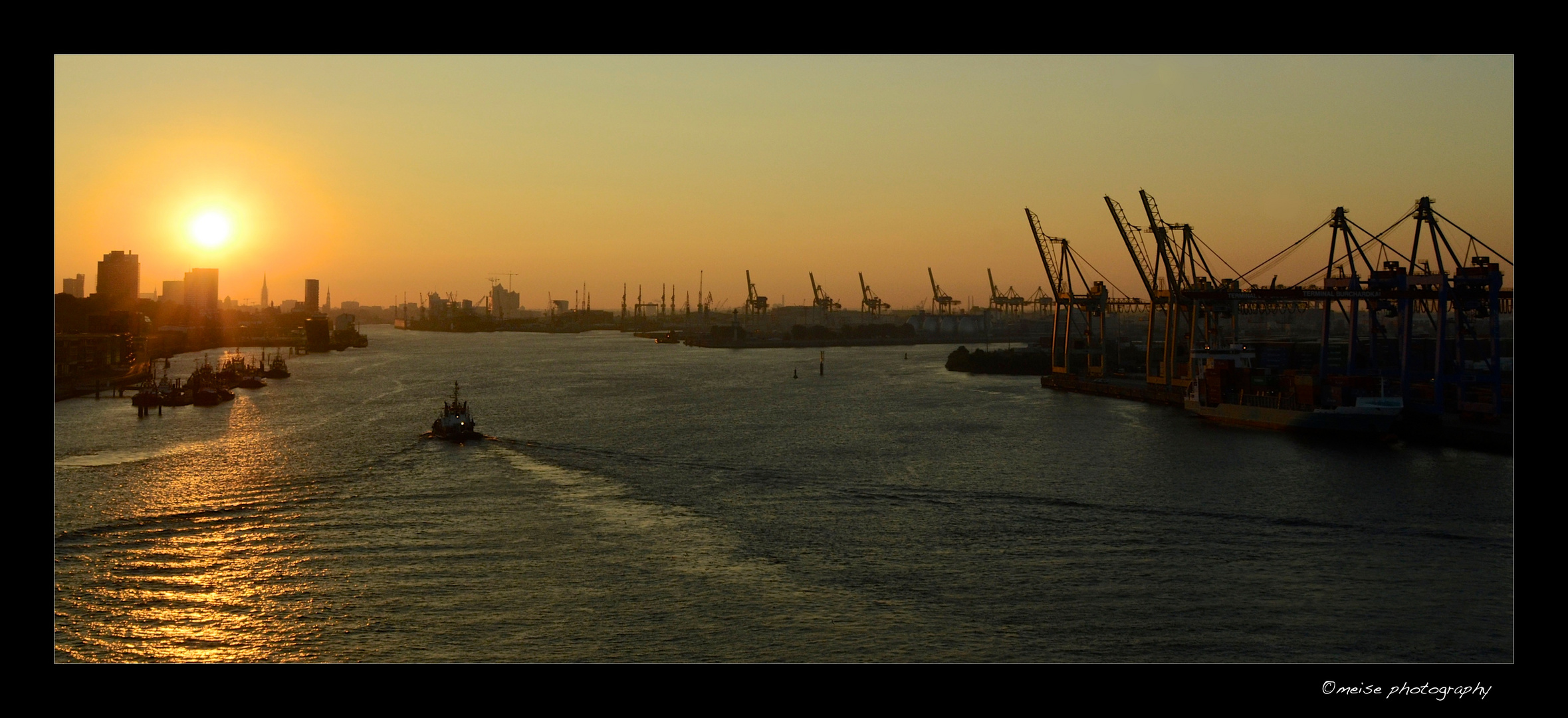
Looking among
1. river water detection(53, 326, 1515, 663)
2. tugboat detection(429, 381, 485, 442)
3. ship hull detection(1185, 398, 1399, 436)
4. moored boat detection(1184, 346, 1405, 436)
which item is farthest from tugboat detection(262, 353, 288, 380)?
ship hull detection(1185, 398, 1399, 436)

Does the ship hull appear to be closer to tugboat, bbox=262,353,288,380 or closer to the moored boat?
the moored boat

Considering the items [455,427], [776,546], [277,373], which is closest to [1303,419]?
[776,546]

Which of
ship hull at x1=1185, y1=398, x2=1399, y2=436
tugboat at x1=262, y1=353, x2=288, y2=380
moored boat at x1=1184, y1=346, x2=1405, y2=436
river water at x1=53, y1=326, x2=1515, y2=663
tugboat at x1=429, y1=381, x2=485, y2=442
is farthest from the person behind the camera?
tugboat at x1=262, y1=353, x2=288, y2=380

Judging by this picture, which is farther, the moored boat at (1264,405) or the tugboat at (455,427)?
the moored boat at (1264,405)

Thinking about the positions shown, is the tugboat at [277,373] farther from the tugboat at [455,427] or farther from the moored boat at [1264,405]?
the moored boat at [1264,405]

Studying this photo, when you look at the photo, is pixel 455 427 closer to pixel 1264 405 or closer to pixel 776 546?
pixel 776 546

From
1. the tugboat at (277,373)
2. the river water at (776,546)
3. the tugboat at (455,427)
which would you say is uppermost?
the tugboat at (277,373)

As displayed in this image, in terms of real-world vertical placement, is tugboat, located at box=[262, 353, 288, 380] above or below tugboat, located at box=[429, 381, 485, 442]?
above

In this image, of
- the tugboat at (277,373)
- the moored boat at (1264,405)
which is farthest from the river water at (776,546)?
the tugboat at (277,373)
